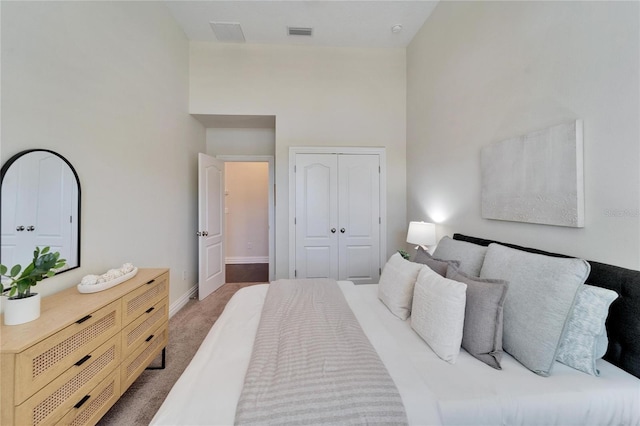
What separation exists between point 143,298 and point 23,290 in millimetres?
643

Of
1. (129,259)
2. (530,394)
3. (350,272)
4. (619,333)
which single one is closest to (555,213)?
(619,333)

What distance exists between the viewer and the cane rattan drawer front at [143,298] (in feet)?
5.02

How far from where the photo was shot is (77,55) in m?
1.64

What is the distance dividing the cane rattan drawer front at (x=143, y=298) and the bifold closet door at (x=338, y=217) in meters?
1.73

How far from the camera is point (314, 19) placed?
2879 mm

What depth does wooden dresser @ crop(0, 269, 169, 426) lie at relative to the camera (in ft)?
3.12

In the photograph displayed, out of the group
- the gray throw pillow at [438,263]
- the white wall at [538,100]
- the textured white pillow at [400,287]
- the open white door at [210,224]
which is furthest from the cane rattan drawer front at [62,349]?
the white wall at [538,100]

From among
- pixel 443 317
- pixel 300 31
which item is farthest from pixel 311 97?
pixel 443 317

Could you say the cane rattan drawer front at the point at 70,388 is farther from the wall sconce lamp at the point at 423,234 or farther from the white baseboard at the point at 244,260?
the white baseboard at the point at 244,260

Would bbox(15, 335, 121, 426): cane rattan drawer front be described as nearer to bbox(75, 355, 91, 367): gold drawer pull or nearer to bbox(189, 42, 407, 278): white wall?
bbox(75, 355, 91, 367): gold drawer pull

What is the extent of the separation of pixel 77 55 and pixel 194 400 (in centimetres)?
225

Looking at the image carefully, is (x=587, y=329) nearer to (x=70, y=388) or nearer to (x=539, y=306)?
(x=539, y=306)

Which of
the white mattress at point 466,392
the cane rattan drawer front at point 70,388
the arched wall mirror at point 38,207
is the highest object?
the arched wall mirror at point 38,207

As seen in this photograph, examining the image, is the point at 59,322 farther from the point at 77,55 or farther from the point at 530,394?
the point at 530,394
